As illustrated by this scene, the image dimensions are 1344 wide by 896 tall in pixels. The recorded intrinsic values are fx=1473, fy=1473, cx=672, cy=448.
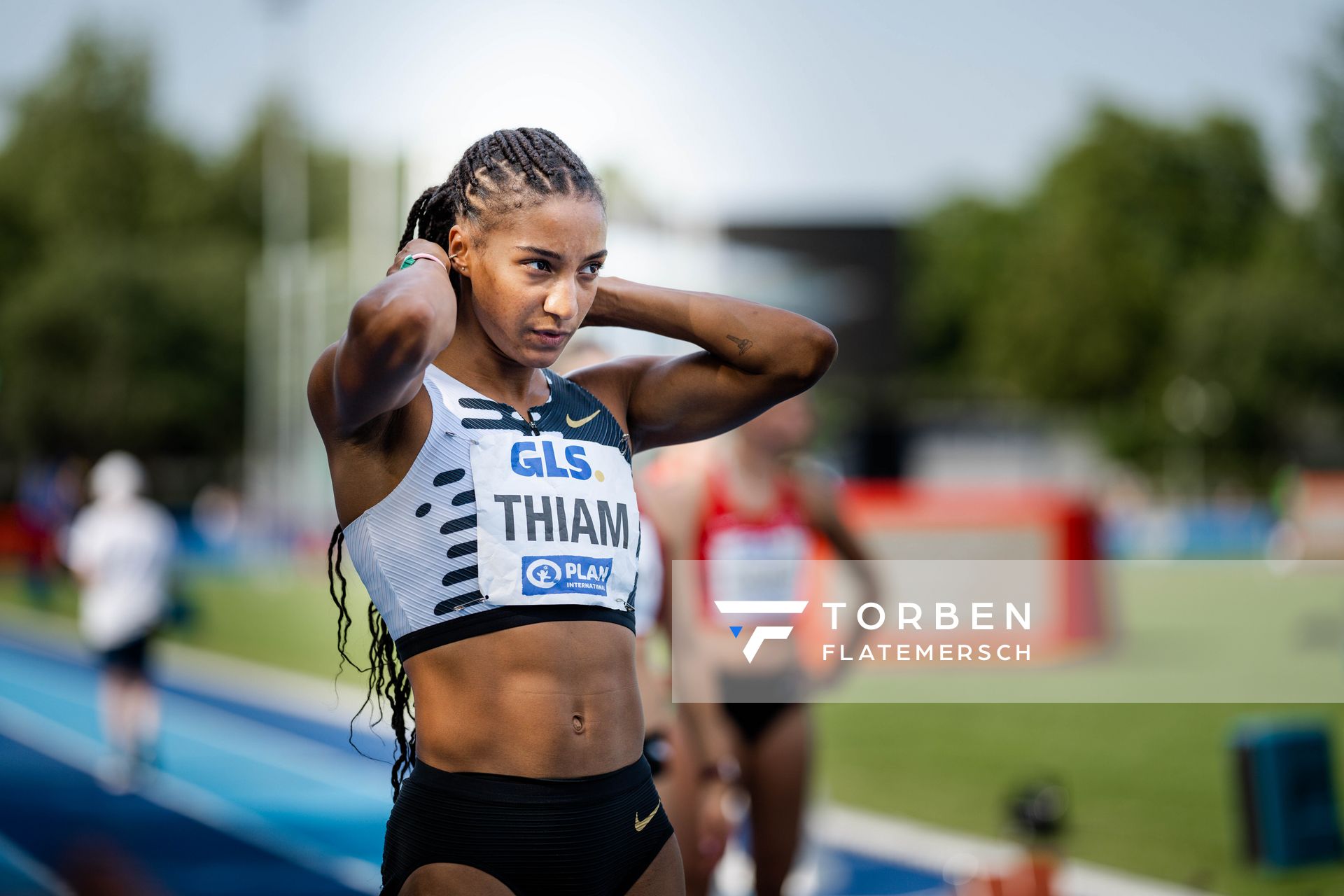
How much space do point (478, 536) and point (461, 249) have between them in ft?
1.63

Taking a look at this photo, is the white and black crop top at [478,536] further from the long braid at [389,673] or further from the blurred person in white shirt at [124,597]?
the blurred person in white shirt at [124,597]

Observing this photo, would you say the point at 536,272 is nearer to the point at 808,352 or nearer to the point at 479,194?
the point at 479,194

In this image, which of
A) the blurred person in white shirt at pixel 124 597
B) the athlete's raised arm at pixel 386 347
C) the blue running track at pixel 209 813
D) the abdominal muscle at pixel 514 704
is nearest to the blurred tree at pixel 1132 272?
the blue running track at pixel 209 813

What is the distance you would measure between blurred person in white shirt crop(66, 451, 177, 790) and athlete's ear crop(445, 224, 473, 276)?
9.71 meters

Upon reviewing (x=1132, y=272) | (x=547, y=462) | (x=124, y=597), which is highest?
(x=1132, y=272)

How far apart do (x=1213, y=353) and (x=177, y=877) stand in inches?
2263

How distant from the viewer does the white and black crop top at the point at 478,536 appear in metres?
2.48

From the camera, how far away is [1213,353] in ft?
196

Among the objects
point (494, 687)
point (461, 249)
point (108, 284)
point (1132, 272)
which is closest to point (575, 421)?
point (461, 249)

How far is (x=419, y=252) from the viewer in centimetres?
247

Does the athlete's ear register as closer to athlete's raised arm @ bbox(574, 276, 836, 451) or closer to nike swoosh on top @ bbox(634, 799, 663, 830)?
athlete's raised arm @ bbox(574, 276, 836, 451)

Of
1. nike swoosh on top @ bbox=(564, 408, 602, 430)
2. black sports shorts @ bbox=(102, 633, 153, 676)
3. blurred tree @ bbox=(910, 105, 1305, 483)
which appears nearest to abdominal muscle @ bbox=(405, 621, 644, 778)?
nike swoosh on top @ bbox=(564, 408, 602, 430)

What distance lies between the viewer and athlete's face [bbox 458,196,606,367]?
2469 millimetres

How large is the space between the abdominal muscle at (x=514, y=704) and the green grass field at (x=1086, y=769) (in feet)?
20.0
